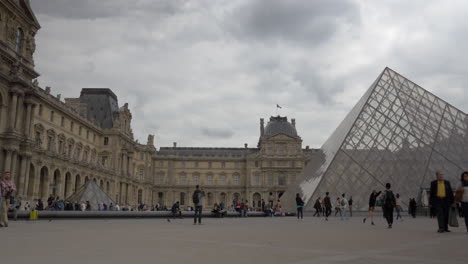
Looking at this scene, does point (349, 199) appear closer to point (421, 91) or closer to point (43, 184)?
point (421, 91)

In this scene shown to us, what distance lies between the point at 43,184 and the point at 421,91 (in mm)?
30283

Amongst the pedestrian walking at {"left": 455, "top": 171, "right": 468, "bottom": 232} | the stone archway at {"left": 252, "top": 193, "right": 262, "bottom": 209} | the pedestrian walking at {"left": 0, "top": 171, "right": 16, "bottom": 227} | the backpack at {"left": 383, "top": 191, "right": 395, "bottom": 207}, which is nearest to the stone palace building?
the stone archway at {"left": 252, "top": 193, "right": 262, "bottom": 209}

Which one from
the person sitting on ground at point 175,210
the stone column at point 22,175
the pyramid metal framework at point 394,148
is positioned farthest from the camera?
the stone column at point 22,175

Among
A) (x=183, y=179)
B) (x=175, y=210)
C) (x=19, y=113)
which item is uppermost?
(x=19, y=113)

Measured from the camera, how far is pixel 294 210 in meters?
26.9

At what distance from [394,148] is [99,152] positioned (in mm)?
38009

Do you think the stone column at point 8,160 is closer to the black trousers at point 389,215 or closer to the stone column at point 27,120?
the stone column at point 27,120

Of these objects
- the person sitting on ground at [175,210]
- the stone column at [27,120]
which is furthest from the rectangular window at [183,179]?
the person sitting on ground at [175,210]

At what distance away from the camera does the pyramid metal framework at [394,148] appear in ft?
70.9

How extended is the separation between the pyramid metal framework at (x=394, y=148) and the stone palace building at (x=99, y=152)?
4.26m

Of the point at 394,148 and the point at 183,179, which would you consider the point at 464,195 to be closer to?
the point at 394,148

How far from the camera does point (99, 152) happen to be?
5150 centimetres

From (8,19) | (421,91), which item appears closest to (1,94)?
(8,19)

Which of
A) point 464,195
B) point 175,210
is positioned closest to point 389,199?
point 464,195
